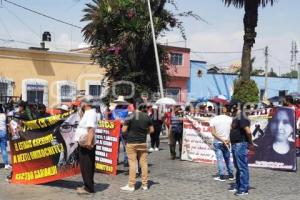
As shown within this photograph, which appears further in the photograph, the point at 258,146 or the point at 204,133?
the point at 204,133

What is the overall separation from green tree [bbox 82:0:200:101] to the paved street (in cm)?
935

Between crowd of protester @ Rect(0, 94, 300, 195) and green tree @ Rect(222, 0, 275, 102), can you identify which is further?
green tree @ Rect(222, 0, 275, 102)

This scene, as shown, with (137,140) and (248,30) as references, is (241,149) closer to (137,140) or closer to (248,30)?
(137,140)

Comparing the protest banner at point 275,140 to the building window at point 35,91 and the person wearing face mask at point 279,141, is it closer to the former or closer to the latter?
the person wearing face mask at point 279,141

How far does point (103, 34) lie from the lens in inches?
870

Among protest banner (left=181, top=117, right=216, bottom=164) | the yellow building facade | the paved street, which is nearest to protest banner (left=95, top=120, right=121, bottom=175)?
the paved street

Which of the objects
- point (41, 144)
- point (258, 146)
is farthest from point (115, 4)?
point (41, 144)

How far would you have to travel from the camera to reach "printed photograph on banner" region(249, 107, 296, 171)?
1323cm

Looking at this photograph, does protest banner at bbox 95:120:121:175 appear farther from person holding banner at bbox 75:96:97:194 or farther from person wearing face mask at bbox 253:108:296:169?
person wearing face mask at bbox 253:108:296:169

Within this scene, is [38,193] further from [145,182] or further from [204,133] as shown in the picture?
[204,133]

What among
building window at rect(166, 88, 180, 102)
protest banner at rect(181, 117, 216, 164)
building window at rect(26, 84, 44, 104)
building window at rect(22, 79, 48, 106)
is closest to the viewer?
protest banner at rect(181, 117, 216, 164)

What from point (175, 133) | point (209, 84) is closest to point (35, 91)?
point (175, 133)

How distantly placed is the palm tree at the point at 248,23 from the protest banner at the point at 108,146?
14.5 m

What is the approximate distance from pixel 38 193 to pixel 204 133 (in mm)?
5998
